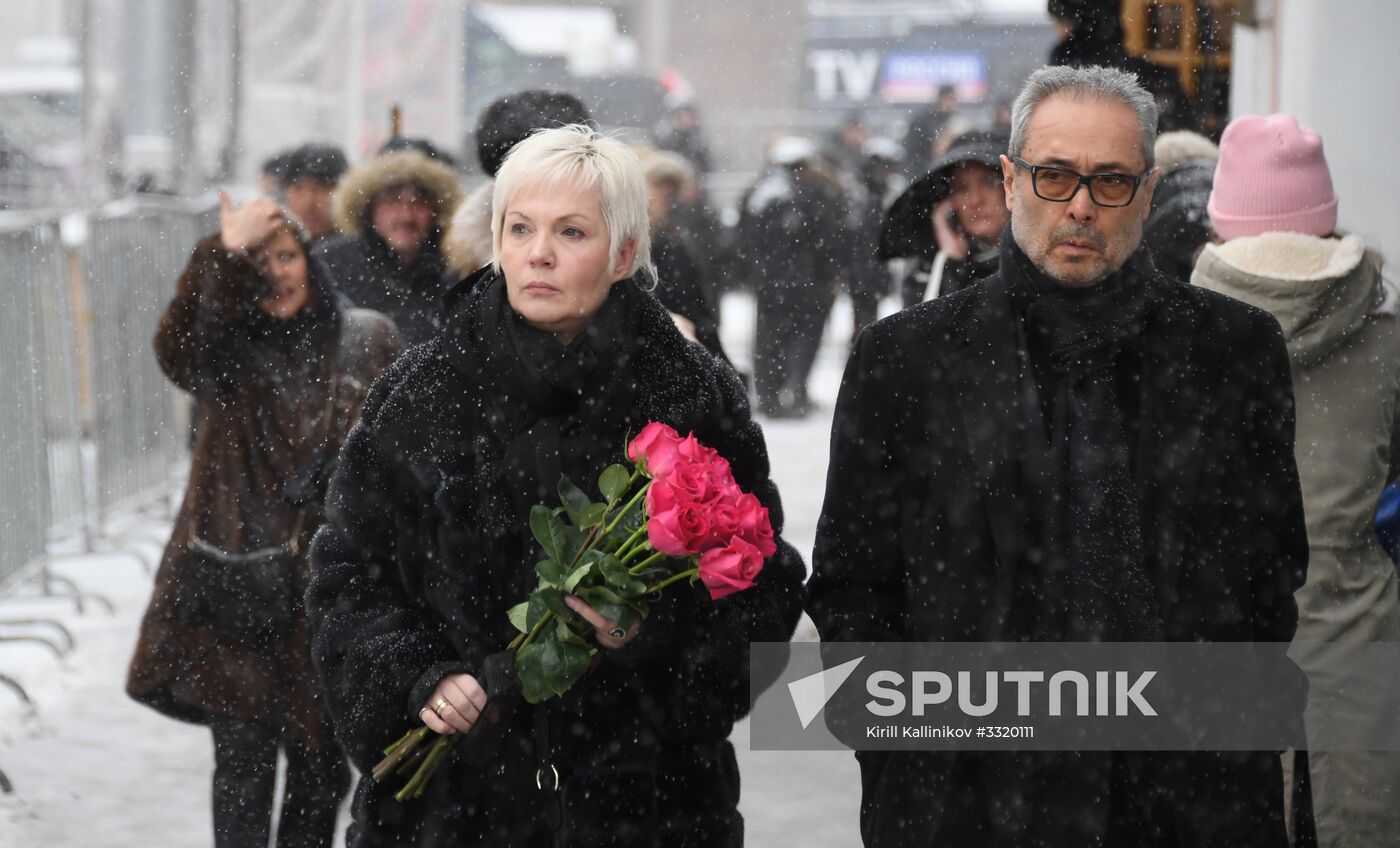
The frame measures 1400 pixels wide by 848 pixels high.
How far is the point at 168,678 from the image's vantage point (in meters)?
5.09

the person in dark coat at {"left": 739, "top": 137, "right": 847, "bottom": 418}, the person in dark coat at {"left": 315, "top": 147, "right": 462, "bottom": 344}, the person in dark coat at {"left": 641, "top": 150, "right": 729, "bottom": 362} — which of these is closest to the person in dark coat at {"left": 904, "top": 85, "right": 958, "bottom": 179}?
the person in dark coat at {"left": 739, "top": 137, "right": 847, "bottom": 418}

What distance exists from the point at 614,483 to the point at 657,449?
0.31ft

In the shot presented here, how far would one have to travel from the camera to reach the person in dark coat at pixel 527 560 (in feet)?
10.5

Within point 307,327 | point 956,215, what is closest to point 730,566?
point 307,327

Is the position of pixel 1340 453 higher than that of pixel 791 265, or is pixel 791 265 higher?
pixel 1340 453

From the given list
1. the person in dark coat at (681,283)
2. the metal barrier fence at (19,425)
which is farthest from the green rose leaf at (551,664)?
the metal barrier fence at (19,425)

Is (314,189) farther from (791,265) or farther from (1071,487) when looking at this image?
(791,265)

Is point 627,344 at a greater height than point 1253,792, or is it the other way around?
point 627,344

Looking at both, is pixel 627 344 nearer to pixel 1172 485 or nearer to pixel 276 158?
pixel 1172 485

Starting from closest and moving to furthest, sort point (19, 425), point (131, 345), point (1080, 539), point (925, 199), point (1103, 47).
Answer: point (1080, 539) < point (925, 199) < point (1103, 47) < point (19, 425) < point (131, 345)

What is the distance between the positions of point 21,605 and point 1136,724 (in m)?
7.27

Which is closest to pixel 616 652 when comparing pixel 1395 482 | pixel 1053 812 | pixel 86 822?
pixel 1053 812

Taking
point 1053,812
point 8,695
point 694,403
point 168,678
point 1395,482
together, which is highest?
point 694,403

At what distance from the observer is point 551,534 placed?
299 cm
